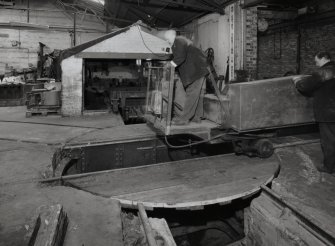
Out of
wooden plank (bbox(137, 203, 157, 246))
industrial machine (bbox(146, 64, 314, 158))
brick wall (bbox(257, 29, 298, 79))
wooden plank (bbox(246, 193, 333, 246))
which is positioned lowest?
wooden plank (bbox(246, 193, 333, 246))

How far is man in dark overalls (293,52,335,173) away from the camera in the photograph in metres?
4.12

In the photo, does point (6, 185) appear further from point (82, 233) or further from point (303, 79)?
point (303, 79)

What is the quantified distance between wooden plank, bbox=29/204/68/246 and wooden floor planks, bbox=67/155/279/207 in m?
1.04

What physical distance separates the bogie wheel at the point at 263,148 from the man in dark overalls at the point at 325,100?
32.4 inches

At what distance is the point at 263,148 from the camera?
15.6ft

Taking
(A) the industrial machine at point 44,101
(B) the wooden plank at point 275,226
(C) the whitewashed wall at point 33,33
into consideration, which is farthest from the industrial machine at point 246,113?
(C) the whitewashed wall at point 33,33

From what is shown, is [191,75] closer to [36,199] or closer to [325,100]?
[325,100]

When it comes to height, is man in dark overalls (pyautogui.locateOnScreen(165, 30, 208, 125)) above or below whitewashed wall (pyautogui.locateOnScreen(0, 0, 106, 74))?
below

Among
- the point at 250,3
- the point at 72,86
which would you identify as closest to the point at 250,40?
the point at 250,3

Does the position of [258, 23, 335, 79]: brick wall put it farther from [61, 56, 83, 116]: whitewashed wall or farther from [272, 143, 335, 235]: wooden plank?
[61, 56, 83, 116]: whitewashed wall

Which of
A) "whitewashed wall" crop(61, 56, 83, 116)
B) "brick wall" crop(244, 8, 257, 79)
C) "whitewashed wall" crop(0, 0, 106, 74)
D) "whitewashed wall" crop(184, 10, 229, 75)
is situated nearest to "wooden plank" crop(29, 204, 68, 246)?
"whitewashed wall" crop(61, 56, 83, 116)

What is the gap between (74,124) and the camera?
7117 mm

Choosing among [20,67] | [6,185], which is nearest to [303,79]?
[6,185]

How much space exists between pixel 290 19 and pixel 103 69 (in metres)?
7.62
